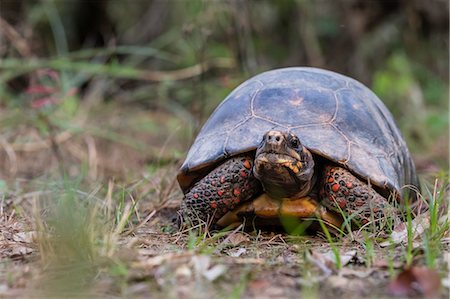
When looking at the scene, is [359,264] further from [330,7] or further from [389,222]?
[330,7]

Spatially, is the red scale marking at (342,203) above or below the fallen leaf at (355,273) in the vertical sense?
below

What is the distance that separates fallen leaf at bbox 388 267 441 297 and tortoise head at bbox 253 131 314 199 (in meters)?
0.97

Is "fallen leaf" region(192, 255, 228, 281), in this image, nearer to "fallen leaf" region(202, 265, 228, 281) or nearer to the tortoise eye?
"fallen leaf" region(202, 265, 228, 281)

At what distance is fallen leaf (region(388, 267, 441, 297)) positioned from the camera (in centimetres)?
193

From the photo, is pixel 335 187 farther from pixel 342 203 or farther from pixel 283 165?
pixel 283 165

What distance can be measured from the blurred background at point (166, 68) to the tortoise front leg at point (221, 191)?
3.85 feet

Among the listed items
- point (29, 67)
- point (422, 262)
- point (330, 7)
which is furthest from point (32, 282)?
point (330, 7)

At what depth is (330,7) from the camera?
1035 cm

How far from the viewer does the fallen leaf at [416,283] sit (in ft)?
6.33

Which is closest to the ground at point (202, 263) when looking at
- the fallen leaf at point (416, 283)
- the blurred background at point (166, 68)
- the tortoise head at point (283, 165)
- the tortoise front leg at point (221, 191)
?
the fallen leaf at point (416, 283)

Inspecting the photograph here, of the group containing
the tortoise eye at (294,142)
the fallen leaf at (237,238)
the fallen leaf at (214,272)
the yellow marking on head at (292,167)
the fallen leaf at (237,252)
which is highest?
the tortoise eye at (294,142)

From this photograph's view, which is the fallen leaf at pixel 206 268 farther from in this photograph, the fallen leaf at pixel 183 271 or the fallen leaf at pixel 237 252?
the fallen leaf at pixel 237 252

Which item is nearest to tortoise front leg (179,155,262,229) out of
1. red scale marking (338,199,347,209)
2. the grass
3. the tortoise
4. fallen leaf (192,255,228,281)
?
the tortoise

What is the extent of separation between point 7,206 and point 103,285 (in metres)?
1.76
